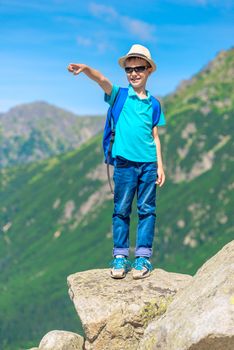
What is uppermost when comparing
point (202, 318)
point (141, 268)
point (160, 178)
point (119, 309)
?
point (160, 178)

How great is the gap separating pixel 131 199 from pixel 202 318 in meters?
6.16

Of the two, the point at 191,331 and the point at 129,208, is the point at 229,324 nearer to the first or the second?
the point at 191,331

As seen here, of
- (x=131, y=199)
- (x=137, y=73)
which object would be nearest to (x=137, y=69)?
(x=137, y=73)

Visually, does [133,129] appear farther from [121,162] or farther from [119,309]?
[119,309]

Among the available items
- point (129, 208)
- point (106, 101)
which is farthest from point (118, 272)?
point (106, 101)

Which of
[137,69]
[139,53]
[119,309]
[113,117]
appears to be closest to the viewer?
[119,309]

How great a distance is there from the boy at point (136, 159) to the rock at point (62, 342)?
244 cm

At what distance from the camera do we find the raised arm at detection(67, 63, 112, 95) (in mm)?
15203

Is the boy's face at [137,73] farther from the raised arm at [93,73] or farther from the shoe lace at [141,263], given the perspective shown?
the shoe lace at [141,263]

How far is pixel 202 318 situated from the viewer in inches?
458

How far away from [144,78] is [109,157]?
2.69m

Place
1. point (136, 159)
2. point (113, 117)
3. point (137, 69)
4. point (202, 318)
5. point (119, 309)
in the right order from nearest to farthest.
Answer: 1. point (202, 318)
2. point (119, 309)
3. point (137, 69)
4. point (136, 159)
5. point (113, 117)

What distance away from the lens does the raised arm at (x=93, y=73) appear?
15.2 metres

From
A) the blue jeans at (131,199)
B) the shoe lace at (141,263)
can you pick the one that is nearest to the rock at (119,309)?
the shoe lace at (141,263)
